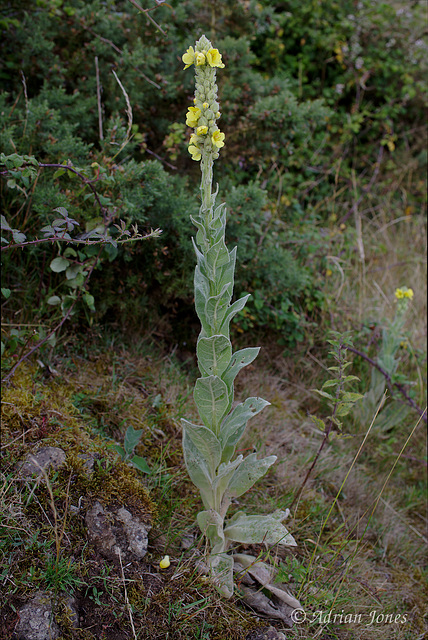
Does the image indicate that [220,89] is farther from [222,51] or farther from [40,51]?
[40,51]

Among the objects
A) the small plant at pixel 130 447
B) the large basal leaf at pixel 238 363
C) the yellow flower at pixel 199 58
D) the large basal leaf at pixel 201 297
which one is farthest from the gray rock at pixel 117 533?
the yellow flower at pixel 199 58

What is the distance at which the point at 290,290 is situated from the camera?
325 cm

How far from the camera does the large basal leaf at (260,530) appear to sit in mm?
1842

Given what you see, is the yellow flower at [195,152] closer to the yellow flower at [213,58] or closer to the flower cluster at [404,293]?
the yellow flower at [213,58]

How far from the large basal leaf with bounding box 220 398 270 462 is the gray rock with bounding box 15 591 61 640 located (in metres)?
0.81

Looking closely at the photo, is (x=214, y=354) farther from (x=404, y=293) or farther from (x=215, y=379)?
(x=404, y=293)

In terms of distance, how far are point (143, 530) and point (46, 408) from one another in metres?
0.72

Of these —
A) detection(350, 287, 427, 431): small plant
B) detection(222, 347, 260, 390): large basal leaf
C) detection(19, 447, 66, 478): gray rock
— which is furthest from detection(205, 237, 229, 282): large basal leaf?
detection(350, 287, 427, 431): small plant

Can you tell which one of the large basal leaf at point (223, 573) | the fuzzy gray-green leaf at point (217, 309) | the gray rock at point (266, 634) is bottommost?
the gray rock at point (266, 634)

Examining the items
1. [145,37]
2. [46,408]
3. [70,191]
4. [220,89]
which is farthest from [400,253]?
[46,408]

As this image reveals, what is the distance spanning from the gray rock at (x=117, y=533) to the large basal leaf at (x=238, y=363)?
2.33 ft

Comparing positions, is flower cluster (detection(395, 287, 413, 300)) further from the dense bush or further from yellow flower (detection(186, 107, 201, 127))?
yellow flower (detection(186, 107, 201, 127))

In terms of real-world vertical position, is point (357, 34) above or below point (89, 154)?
above

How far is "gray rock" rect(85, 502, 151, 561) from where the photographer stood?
1.85m
